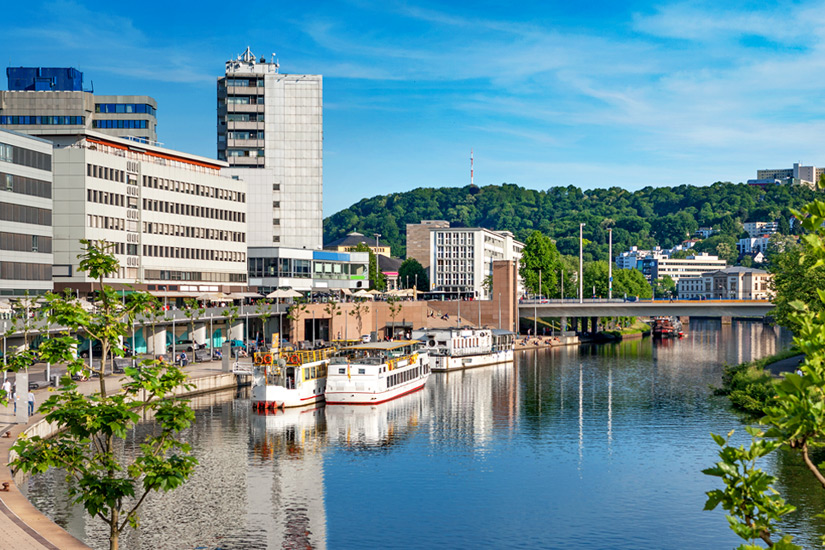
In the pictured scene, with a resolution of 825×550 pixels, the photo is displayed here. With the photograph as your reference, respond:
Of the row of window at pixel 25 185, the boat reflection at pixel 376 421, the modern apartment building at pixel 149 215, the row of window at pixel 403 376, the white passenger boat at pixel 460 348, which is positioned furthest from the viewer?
the white passenger boat at pixel 460 348

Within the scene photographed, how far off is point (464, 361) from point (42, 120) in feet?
357

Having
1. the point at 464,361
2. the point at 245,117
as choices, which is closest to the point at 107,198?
the point at 464,361

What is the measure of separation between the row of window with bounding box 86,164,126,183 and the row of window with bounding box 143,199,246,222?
5.22m

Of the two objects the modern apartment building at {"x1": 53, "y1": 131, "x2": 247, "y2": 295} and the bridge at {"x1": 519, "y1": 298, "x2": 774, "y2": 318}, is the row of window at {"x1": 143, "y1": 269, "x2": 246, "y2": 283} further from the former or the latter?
the bridge at {"x1": 519, "y1": 298, "x2": 774, "y2": 318}

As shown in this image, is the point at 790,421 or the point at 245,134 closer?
the point at 790,421

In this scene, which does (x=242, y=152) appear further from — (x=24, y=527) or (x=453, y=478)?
(x=24, y=527)

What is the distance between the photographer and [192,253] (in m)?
141

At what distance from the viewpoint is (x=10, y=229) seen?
327ft

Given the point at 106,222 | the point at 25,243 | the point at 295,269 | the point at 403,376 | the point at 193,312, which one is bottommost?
the point at 403,376

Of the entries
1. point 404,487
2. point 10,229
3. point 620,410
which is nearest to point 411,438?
point 404,487

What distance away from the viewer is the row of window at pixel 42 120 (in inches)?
7466

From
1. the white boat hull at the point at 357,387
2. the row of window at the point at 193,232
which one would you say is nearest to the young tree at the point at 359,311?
the row of window at the point at 193,232

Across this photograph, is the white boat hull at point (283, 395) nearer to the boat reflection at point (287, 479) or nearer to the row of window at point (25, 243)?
the boat reflection at point (287, 479)

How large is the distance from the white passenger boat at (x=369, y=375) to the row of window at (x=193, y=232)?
44.5 metres
